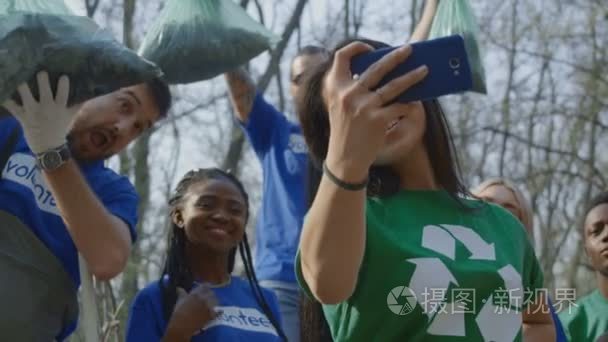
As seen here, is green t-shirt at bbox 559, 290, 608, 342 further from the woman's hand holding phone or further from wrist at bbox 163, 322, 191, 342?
the woman's hand holding phone

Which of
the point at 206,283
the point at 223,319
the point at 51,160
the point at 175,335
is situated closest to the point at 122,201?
the point at 51,160

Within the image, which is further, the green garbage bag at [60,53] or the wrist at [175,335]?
the wrist at [175,335]

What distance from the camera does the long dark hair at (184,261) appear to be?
3.24 m

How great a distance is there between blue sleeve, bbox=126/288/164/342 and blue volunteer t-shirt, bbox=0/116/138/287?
1.76 feet

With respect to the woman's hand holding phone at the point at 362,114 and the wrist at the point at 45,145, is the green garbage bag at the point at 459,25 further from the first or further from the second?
the woman's hand holding phone at the point at 362,114

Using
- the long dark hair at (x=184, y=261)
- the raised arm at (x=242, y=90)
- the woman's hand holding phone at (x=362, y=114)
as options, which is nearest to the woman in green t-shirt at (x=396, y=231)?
the woman's hand holding phone at (x=362, y=114)

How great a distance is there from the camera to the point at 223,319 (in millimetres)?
→ 3184

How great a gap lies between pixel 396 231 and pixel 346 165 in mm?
361

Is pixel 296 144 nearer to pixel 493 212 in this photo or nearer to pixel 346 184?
pixel 493 212

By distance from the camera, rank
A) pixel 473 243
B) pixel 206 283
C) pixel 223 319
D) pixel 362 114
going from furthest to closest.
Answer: pixel 206 283, pixel 223 319, pixel 473 243, pixel 362 114

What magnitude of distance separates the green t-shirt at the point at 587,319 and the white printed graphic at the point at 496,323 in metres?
2.05

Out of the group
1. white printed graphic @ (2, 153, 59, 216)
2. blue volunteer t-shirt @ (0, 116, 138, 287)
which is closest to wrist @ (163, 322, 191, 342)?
blue volunteer t-shirt @ (0, 116, 138, 287)

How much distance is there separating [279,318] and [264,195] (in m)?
0.83

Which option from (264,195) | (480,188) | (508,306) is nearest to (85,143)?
(508,306)
